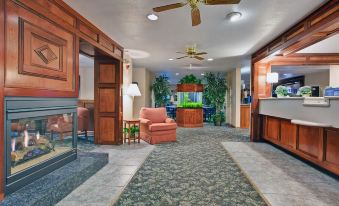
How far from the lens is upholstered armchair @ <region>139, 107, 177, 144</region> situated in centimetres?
511

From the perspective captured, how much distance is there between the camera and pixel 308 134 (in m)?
3.46

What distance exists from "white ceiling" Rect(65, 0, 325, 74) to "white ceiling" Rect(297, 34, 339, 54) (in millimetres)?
1335

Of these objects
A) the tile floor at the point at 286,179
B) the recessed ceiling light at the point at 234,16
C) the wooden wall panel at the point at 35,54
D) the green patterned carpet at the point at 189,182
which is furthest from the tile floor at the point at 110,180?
the recessed ceiling light at the point at 234,16

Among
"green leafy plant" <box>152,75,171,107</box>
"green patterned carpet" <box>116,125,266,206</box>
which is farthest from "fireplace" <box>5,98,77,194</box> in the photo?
"green leafy plant" <box>152,75,171,107</box>

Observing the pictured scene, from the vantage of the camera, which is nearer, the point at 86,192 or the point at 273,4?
the point at 86,192

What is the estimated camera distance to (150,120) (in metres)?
5.52

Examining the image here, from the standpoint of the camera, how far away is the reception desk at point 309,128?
2814mm

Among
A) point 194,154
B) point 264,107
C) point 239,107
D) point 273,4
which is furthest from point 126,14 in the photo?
point 239,107

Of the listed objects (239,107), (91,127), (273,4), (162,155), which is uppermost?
(273,4)

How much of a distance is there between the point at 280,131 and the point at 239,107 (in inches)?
147

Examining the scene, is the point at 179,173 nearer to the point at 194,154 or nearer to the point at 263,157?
the point at 194,154

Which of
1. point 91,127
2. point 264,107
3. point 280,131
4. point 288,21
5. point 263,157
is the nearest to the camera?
point 288,21

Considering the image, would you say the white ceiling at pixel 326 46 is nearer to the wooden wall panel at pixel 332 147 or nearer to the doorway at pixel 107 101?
the wooden wall panel at pixel 332 147

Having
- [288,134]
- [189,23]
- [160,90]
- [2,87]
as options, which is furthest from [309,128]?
[160,90]
